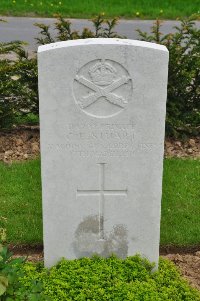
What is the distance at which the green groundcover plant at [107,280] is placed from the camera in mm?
3943

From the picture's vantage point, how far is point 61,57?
3.71m

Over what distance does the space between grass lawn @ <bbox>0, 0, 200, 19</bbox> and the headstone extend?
11.2 m

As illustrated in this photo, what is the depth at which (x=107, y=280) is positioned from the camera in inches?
160

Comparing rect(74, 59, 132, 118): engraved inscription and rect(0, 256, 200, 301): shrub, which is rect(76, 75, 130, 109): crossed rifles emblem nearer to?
rect(74, 59, 132, 118): engraved inscription

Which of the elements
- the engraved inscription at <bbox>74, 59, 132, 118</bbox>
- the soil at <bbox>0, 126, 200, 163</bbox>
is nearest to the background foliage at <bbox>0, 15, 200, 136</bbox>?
the soil at <bbox>0, 126, 200, 163</bbox>

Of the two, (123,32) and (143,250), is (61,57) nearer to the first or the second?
(143,250)

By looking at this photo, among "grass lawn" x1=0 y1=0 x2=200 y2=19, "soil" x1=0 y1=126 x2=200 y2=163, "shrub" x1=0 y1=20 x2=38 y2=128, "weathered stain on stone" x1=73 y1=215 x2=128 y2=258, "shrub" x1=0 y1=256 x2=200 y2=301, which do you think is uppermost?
"grass lawn" x1=0 y1=0 x2=200 y2=19

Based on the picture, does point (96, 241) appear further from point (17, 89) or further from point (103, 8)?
point (103, 8)

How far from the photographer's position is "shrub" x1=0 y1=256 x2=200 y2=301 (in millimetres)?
3943

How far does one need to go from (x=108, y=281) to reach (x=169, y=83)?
11.1ft

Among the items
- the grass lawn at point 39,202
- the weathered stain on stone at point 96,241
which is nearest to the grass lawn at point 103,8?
the grass lawn at point 39,202

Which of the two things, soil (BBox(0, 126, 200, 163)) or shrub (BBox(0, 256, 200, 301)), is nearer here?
shrub (BBox(0, 256, 200, 301))

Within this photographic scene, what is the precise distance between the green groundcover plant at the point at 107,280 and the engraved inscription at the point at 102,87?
1192 millimetres

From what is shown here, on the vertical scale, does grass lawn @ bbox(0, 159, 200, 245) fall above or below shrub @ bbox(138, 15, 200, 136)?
below
